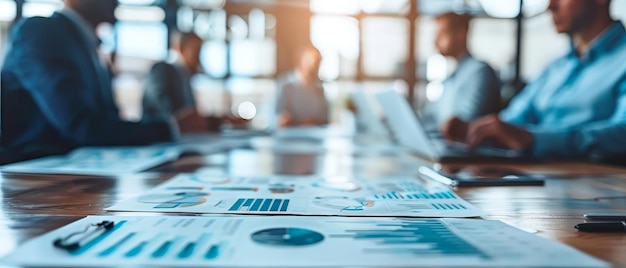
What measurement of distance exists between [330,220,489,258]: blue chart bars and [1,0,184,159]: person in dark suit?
1.07 metres

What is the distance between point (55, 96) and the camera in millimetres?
1345

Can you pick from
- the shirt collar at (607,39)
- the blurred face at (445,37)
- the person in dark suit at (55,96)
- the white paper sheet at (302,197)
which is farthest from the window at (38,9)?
the blurred face at (445,37)

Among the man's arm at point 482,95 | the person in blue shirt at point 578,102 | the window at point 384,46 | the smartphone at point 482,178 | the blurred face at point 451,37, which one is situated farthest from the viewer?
the window at point 384,46

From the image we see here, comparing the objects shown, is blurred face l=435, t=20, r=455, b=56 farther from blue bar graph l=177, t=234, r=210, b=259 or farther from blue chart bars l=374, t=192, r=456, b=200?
blue bar graph l=177, t=234, r=210, b=259

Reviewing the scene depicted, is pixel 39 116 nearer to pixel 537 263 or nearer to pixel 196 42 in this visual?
pixel 537 263

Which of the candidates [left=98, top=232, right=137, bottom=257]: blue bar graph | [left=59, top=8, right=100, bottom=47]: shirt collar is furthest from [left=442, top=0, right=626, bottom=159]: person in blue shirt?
[left=59, top=8, right=100, bottom=47]: shirt collar

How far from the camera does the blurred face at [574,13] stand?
1508mm

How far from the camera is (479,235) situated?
0.45m

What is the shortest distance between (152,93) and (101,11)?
1253mm

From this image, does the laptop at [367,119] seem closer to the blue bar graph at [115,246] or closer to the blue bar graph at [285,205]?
the blue bar graph at [285,205]

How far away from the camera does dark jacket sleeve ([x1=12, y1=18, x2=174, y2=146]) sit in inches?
53.0

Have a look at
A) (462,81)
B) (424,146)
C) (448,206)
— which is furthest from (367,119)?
(448,206)

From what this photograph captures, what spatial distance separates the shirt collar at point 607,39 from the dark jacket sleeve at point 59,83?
4.89ft

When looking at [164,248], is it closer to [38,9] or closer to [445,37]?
[38,9]
